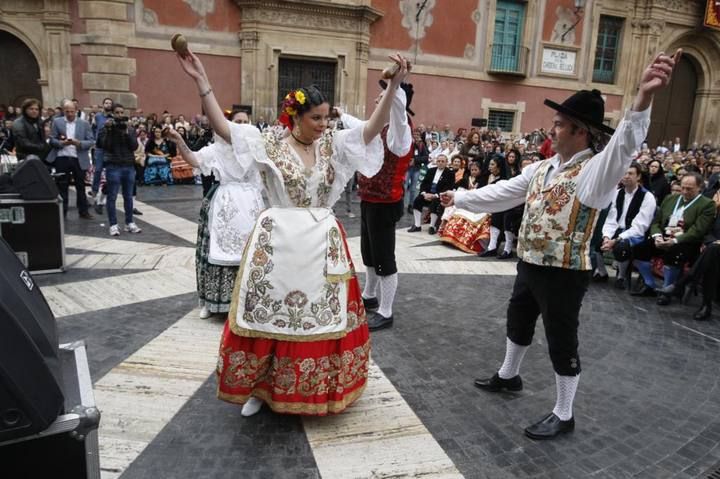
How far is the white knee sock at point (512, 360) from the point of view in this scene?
3328 millimetres

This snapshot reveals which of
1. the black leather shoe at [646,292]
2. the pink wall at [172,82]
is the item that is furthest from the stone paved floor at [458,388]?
the pink wall at [172,82]

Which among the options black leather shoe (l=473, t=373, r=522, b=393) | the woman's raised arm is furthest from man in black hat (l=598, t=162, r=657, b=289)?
the woman's raised arm

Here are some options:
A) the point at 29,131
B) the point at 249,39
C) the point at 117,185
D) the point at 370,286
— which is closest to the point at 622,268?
the point at 370,286

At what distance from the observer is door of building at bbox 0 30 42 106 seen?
1426 centimetres

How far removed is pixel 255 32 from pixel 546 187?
1407 centimetres

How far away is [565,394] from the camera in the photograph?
298cm

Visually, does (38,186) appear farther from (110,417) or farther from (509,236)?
(509,236)

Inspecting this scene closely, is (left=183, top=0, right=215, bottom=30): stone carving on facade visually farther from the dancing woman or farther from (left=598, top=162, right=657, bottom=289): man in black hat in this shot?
the dancing woman

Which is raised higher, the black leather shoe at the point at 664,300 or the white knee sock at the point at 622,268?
the white knee sock at the point at 622,268

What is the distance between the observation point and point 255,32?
49.4 feet

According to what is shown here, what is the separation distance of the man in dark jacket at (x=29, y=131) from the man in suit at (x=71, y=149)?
632 mm

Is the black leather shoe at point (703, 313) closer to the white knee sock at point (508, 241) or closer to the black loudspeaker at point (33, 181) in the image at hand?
the white knee sock at point (508, 241)

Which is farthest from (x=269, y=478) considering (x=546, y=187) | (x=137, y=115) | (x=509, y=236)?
(x=137, y=115)

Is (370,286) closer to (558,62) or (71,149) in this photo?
(71,149)
